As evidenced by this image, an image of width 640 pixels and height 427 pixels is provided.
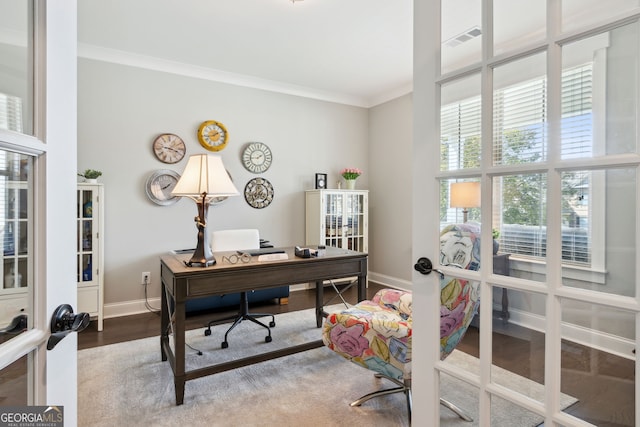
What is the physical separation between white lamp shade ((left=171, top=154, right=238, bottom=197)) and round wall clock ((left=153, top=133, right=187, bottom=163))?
1788 millimetres

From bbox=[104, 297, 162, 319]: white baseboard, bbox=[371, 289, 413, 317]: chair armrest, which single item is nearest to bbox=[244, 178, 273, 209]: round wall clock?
bbox=[104, 297, 162, 319]: white baseboard

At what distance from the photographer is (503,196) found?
3.26 feet

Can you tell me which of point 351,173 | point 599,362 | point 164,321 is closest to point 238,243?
point 164,321

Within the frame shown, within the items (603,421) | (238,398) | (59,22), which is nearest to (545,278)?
(603,421)

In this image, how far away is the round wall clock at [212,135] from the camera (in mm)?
3916

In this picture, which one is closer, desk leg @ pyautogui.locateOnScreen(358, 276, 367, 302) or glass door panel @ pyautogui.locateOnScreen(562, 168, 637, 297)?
glass door panel @ pyautogui.locateOnScreen(562, 168, 637, 297)

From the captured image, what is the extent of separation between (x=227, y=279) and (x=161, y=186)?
213 centimetres

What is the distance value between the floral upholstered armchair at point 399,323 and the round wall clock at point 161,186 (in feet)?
8.65

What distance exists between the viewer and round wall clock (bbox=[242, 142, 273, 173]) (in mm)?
4227

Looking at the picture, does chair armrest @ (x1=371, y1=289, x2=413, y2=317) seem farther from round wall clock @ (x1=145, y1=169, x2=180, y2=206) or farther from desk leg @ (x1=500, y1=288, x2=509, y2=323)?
round wall clock @ (x1=145, y1=169, x2=180, y2=206)

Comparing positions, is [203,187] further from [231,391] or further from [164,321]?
[231,391]

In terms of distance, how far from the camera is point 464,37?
1062mm

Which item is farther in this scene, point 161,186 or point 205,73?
point 205,73

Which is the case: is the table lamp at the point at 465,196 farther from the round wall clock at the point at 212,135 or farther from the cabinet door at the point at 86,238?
the round wall clock at the point at 212,135
